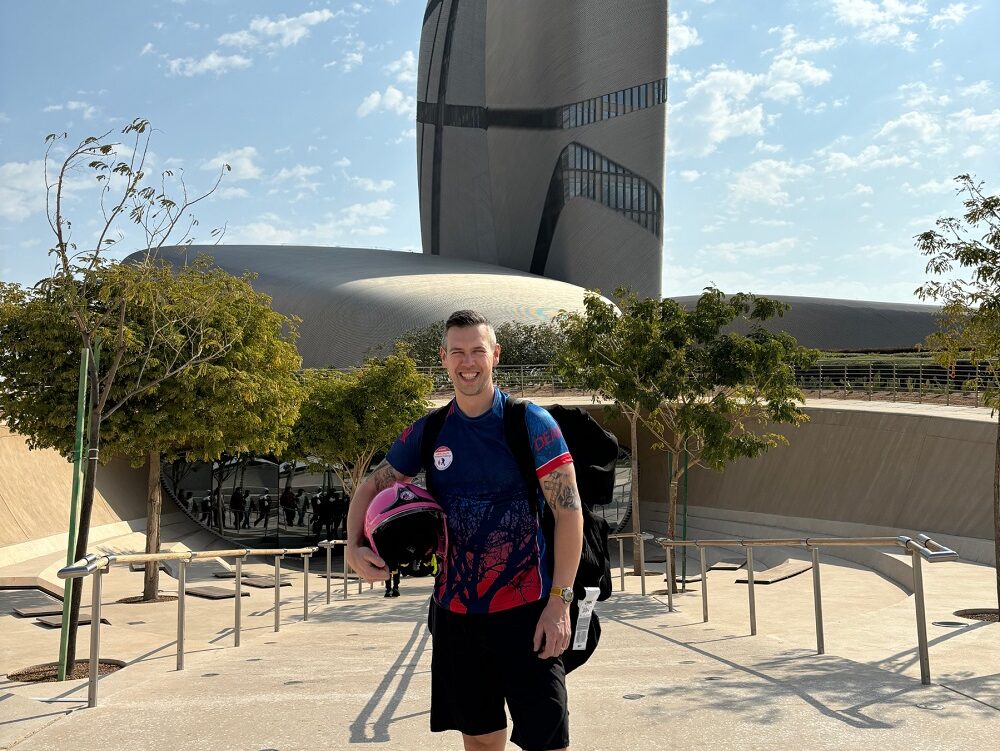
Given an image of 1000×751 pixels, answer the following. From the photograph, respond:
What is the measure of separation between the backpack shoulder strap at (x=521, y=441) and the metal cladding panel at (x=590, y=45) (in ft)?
238

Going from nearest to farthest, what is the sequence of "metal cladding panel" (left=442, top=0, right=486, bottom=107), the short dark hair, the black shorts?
the black shorts < the short dark hair < "metal cladding panel" (left=442, top=0, right=486, bottom=107)

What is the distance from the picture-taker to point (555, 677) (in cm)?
295

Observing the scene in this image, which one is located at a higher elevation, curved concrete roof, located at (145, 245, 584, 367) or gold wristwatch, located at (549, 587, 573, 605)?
curved concrete roof, located at (145, 245, 584, 367)

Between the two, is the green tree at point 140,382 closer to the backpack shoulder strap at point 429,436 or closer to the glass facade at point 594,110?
the backpack shoulder strap at point 429,436

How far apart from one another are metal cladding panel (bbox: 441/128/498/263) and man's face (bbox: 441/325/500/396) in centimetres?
8011

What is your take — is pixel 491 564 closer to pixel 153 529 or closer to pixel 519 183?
pixel 153 529

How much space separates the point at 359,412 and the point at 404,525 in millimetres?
21428

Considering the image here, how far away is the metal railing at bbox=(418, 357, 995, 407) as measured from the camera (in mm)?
24500

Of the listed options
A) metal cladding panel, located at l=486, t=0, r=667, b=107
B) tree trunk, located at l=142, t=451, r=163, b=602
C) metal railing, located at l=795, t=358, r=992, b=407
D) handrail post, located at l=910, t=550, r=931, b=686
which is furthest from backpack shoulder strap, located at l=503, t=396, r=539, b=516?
metal cladding panel, located at l=486, t=0, r=667, b=107

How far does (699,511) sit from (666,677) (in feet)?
71.1

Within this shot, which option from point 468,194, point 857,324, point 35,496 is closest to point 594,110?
point 468,194

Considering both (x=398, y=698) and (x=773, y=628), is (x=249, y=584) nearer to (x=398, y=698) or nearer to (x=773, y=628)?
(x=773, y=628)

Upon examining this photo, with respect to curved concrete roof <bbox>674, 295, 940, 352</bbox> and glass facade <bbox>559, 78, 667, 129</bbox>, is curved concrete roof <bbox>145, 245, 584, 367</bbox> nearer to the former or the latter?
glass facade <bbox>559, 78, 667, 129</bbox>

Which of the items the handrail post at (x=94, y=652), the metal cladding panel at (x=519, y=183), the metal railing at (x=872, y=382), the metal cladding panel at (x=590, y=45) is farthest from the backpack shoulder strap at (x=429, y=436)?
the metal cladding panel at (x=590, y=45)
